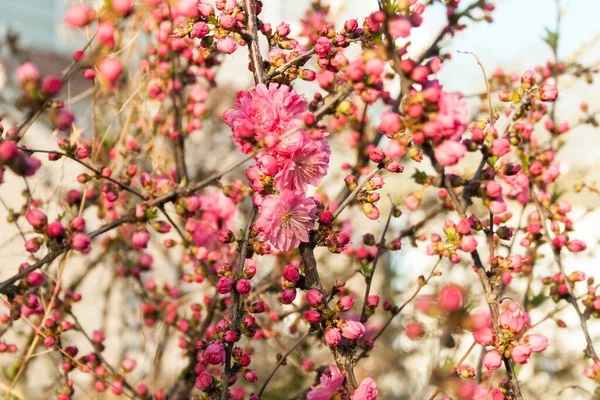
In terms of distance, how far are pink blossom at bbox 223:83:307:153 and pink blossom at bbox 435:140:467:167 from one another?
253mm

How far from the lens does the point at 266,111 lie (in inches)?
33.0

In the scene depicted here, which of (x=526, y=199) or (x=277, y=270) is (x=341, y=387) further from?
(x=277, y=270)

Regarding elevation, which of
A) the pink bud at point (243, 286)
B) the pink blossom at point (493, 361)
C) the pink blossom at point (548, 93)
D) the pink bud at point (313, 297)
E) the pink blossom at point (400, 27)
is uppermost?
the pink blossom at point (548, 93)

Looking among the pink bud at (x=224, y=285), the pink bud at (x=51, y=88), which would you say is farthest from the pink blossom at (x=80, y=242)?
the pink bud at (x=51, y=88)

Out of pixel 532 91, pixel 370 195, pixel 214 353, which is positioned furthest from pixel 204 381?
pixel 532 91

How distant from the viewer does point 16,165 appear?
1.75 ft

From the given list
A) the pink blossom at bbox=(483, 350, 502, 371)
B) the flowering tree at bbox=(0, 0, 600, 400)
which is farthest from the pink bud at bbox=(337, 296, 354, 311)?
the pink blossom at bbox=(483, 350, 502, 371)

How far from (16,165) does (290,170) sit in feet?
1.38

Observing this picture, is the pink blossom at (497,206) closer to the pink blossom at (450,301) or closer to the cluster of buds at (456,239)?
the cluster of buds at (456,239)

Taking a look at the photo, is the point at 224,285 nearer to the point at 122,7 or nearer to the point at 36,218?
the point at 36,218

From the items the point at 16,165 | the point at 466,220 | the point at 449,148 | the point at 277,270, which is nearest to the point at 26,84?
the point at 16,165

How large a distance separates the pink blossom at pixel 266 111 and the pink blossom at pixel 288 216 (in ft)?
0.30

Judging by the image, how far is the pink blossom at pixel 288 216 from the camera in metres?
0.86

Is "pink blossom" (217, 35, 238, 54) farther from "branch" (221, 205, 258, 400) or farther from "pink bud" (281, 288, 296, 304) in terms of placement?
"pink bud" (281, 288, 296, 304)
